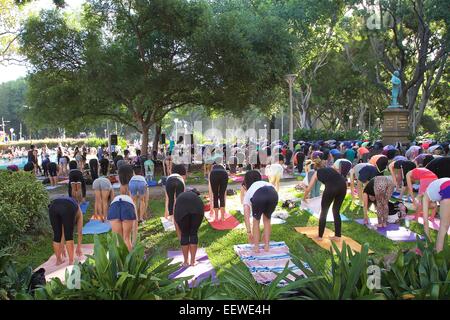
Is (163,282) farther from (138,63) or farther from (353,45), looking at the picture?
(353,45)

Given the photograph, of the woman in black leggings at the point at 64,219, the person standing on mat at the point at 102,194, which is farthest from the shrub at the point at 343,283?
the person standing on mat at the point at 102,194

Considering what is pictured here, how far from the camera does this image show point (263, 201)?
6598 millimetres

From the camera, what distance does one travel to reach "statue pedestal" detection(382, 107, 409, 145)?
20594mm

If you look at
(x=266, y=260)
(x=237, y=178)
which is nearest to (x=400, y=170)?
(x=266, y=260)

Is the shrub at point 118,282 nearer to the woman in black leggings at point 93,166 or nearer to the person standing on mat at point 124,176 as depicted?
the person standing on mat at point 124,176

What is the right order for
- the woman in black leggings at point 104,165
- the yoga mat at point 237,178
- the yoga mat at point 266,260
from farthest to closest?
the yoga mat at point 237,178 → the woman in black leggings at point 104,165 → the yoga mat at point 266,260

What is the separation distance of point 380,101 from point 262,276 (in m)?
34.7

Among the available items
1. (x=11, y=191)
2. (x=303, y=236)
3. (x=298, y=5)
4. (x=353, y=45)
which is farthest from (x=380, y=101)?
(x=11, y=191)

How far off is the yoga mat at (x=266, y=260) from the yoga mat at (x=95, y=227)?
3.34m

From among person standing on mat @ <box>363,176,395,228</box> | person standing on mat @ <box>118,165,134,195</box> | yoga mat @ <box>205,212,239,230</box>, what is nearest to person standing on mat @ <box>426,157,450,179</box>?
person standing on mat @ <box>363,176,395,228</box>

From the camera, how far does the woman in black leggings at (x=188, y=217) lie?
621 centimetres

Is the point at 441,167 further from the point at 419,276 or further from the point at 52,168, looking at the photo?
the point at 52,168

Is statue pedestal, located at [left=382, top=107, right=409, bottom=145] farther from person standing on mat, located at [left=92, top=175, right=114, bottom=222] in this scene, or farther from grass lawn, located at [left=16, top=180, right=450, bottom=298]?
person standing on mat, located at [left=92, top=175, right=114, bottom=222]
